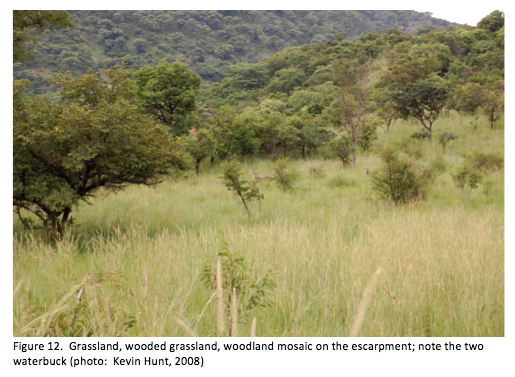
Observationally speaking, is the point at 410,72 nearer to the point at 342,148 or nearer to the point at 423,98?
the point at 423,98

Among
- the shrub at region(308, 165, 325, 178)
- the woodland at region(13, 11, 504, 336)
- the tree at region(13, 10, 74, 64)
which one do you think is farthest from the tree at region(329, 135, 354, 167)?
the tree at region(13, 10, 74, 64)

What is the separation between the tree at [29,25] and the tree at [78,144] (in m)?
3.29

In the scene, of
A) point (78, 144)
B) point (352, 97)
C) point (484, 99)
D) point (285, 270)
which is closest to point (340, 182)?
point (352, 97)

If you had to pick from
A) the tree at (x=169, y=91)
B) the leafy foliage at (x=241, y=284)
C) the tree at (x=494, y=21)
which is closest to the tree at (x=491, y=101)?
the tree at (x=169, y=91)

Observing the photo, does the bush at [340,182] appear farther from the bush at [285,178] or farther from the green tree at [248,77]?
the green tree at [248,77]

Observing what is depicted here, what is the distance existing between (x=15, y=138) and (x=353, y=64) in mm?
17188

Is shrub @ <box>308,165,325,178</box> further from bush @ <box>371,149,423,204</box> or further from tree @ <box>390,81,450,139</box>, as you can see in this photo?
tree @ <box>390,81,450,139</box>

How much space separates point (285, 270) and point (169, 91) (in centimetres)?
1759

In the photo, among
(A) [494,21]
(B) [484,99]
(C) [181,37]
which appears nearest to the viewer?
(B) [484,99]

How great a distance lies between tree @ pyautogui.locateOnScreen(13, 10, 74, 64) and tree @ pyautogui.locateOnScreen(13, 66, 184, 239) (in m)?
3.29

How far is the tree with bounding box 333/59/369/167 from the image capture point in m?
16.1

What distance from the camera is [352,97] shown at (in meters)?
16.3

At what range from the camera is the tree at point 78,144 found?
5.34 m

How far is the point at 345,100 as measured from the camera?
53.1 ft
